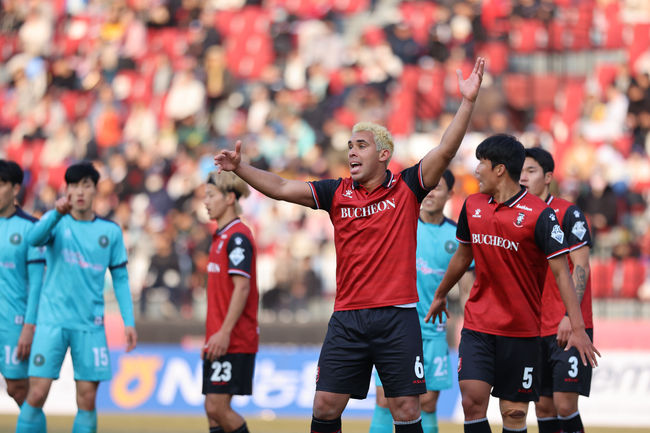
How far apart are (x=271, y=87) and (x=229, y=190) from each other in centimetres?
1299

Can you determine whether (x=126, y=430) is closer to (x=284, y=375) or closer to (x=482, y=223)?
(x=284, y=375)

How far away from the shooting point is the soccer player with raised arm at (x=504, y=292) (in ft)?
23.9

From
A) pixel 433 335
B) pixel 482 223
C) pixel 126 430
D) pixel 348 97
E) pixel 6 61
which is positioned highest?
pixel 6 61

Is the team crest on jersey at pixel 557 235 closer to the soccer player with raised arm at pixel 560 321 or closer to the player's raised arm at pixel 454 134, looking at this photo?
the soccer player with raised arm at pixel 560 321

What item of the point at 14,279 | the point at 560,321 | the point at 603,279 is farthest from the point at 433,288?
the point at 603,279

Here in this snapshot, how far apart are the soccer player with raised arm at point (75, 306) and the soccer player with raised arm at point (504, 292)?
3.17 meters

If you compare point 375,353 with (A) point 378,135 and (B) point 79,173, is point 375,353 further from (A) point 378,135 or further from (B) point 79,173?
(B) point 79,173

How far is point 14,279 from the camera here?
924 cm

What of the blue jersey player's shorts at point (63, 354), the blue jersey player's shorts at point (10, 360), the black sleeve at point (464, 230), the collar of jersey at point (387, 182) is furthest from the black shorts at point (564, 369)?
the blue jersey player's shorts at point (10, 360)

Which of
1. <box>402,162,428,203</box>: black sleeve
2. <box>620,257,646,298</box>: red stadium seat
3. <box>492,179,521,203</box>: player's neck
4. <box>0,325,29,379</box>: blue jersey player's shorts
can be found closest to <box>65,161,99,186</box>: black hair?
<box>0,325,29,379</box>: blue jersey player's shorts

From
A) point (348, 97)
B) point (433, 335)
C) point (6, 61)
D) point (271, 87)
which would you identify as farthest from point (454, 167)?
point (6, 61)

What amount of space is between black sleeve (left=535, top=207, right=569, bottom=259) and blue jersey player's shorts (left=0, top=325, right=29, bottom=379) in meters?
4.77

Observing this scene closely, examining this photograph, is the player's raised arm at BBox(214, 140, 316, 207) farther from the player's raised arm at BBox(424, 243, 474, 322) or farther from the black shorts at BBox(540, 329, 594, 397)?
the black shorts at BBox(540, 329, 594, 397)

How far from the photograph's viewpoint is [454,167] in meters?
17.9
